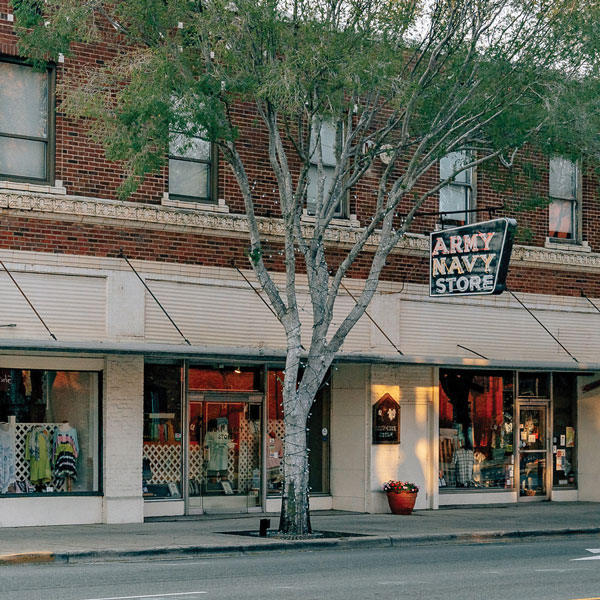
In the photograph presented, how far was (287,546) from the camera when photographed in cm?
1711

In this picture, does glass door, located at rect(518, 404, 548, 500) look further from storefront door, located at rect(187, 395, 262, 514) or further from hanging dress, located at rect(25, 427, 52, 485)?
hanging dress, located at rect(25, 427, 52, 485)

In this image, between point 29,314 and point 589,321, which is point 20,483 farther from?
point 589,321

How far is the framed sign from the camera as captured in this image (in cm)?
2311

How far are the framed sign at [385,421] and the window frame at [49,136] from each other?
25.1 feet

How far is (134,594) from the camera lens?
11648 mm

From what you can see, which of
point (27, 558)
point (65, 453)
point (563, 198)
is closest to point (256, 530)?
point (65, 453)

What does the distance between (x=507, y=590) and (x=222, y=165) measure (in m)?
11.5

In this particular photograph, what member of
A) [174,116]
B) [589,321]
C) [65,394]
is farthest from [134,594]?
[589,321]

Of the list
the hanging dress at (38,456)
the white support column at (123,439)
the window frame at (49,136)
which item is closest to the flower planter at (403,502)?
the white support column at (123,439)

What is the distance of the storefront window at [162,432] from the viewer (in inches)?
829

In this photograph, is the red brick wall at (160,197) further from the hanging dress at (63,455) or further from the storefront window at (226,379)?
the hanging dress at (63,455)

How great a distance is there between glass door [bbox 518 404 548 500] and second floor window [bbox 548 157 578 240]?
388cm

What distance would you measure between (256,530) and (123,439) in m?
2.84

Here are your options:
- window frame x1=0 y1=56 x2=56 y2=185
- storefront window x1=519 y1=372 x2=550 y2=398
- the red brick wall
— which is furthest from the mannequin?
storefront window x1=519 y1=372 x2=550 y2=398
